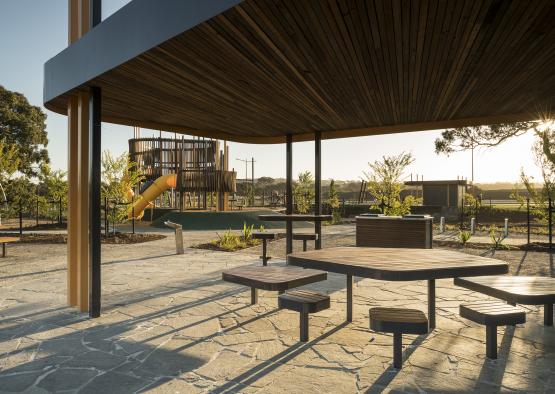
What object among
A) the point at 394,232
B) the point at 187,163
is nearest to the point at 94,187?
the point at 394,232

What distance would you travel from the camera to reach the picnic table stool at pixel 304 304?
138 inches

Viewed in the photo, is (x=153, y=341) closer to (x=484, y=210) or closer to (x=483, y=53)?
(x=483, y=53)

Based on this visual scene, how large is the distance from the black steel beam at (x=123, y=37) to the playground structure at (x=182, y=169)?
1256 centimetres

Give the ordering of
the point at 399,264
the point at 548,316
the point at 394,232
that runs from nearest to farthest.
→ the point at 399,264 < the point at 548,316 < the point at 394,232

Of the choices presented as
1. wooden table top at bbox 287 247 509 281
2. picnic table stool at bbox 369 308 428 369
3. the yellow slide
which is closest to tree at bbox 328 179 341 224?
the yellow slide

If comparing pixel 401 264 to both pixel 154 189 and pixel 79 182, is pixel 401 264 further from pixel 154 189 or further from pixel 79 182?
pixel 154 189

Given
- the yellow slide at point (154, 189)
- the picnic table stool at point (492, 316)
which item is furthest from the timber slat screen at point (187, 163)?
the picnic table stool at point (492, 316)

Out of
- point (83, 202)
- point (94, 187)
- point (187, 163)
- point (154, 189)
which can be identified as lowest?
point (83, 202)

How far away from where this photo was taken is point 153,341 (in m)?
3.72

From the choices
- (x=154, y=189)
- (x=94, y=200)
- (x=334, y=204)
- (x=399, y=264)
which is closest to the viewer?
(x=399, y=264)

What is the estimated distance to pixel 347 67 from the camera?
13.6 feet

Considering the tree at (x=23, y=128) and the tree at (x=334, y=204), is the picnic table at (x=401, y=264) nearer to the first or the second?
the tree at (x=334, y=204)

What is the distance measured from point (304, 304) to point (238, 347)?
27.4 inches

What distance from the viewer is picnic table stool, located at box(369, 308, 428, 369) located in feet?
9.60
